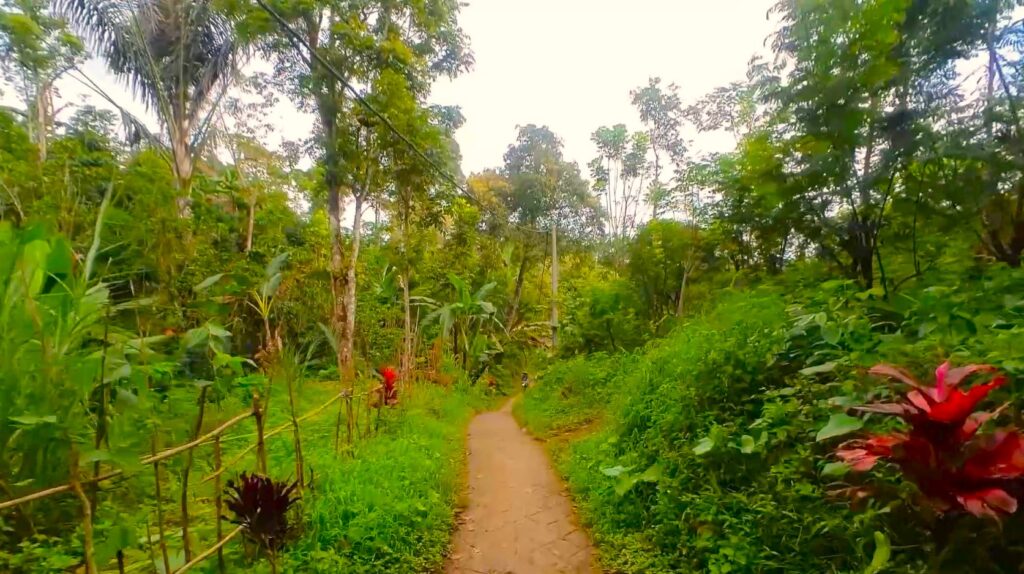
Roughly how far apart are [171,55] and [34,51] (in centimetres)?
181

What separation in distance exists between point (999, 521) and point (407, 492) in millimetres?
2954

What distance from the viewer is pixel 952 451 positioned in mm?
1554

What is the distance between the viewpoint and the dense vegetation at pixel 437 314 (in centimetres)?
193

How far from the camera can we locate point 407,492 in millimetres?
3287

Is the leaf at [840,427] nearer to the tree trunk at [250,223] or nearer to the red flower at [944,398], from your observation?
the red flower at [944,398]

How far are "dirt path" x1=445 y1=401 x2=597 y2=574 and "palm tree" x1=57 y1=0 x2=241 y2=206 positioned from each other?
22.3 ft

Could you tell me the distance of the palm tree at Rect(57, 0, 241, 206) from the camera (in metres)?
7.66

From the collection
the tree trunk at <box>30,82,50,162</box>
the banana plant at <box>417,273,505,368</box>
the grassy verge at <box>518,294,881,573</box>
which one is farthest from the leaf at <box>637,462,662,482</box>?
the tree trunk at <box>30,82,50,162</box>

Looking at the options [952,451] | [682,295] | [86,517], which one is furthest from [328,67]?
[682,295]

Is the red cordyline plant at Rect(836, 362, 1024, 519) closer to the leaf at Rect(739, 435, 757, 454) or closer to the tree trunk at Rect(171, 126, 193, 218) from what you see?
the leaf at Rect(739, 435, 757, 454)

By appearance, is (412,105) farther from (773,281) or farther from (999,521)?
(999,521)

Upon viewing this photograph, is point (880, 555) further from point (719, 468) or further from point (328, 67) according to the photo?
point (328, 67)

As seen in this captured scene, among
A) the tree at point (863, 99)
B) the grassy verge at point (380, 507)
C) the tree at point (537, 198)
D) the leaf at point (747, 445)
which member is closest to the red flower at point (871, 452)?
the leaf at point (747, 445)

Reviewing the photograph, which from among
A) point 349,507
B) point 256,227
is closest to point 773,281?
point 349,507
